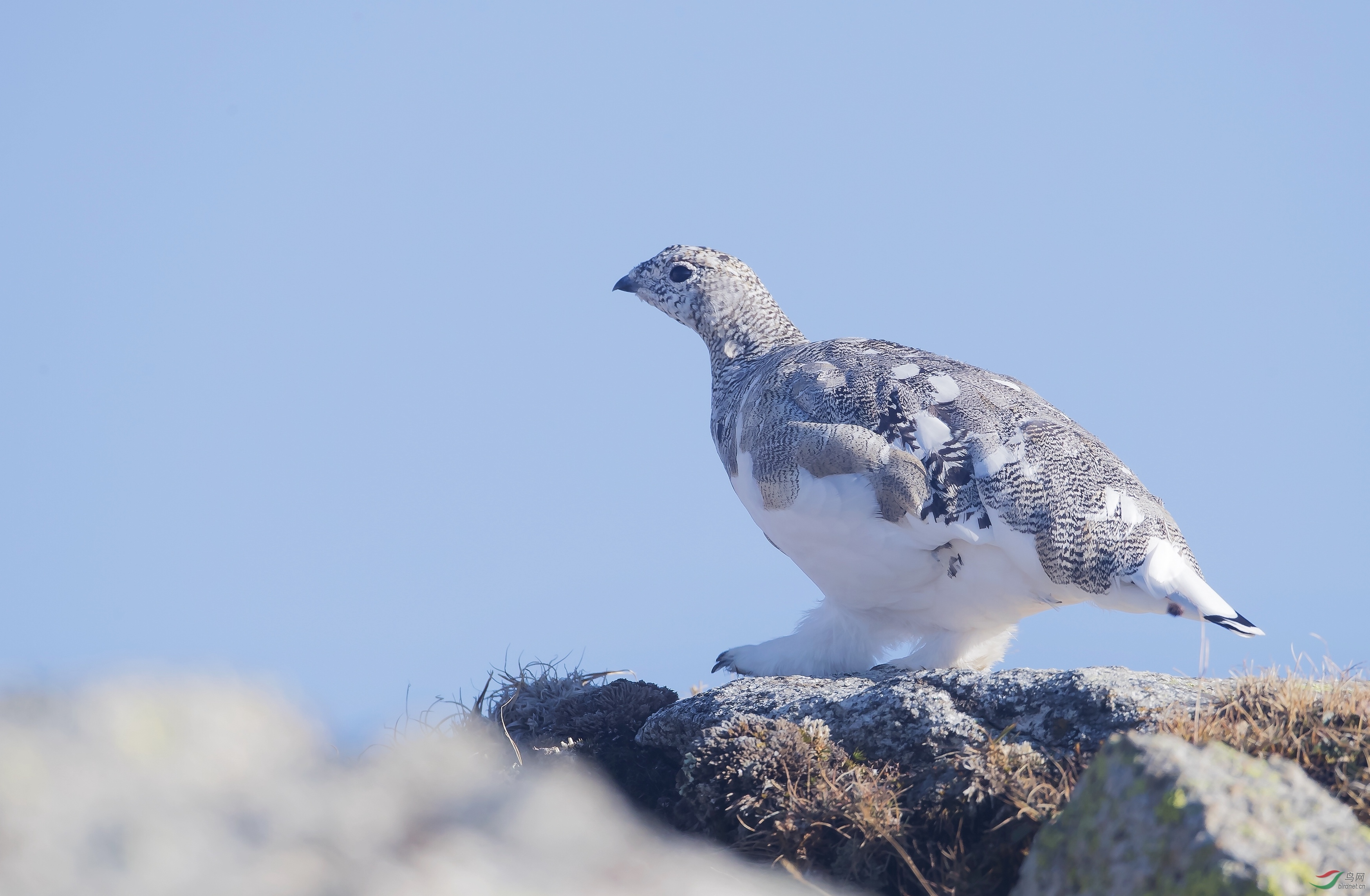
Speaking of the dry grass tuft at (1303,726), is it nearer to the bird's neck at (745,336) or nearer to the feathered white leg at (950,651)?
the feathered white leg at (950,651)

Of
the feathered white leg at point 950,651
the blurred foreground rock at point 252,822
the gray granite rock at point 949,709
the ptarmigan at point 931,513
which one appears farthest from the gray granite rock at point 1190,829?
the feathered white leg at point 950,651

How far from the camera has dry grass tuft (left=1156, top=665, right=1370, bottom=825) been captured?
127 inches

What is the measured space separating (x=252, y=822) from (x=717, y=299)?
4.86m

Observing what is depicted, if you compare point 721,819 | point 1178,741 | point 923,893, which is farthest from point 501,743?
point 1178,741

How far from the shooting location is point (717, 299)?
6.78 metres

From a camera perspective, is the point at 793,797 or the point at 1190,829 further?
the point at 793,797

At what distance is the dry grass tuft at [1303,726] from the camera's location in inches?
127

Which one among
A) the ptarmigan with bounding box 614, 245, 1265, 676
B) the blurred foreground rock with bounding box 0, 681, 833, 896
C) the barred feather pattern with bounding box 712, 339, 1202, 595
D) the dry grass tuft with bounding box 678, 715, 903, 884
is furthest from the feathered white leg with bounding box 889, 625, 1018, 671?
the blurred foreground rock with bounding box 0, 681, 833, 896

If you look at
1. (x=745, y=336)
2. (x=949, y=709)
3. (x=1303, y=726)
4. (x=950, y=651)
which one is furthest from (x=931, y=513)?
(x=745, y=336)

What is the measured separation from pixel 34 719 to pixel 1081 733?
3181mm

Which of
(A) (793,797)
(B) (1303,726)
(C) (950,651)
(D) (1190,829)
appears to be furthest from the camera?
(C) (950,651)

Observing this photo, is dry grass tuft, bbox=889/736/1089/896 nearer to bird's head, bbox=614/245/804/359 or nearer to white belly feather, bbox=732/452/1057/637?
white belly feather, bbox=732/452/1057/637

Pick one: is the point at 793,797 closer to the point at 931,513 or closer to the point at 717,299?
the point at 931,513

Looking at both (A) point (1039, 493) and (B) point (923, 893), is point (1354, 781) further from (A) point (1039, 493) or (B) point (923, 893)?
(A) point (1039, 493)
